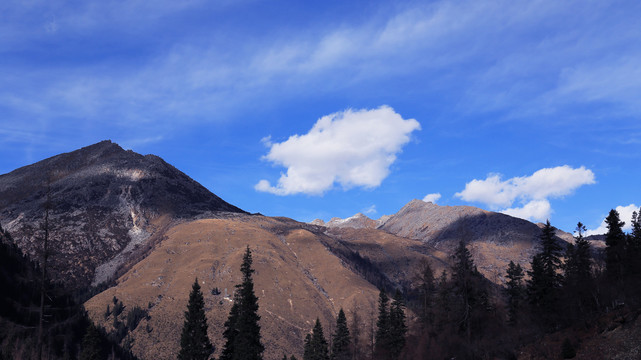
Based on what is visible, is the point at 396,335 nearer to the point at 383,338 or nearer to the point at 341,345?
the point at 383,338

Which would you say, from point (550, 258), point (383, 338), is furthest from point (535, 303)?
point (383, 338)

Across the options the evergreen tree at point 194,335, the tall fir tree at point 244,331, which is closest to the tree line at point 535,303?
the tall fir tree at point 244,331

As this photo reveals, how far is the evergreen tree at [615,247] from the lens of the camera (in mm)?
62181

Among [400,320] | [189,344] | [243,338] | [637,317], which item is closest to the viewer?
[637,317]

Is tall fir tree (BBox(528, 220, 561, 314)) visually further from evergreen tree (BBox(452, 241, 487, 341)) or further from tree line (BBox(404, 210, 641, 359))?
evergreen tree (BBox(452, 241, 487, 341))

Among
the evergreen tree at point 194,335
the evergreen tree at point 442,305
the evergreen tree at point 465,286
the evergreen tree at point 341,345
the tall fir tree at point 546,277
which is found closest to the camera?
the evergreen tree at point 465,286

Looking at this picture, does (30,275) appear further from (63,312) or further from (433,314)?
(433,314)

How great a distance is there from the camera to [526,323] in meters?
57.5

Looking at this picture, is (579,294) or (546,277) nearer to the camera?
(579,294)

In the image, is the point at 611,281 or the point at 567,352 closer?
the point at 567,352

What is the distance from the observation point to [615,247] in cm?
6456

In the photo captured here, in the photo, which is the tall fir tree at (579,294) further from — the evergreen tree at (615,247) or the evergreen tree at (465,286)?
the evergreen tree at (465,286)

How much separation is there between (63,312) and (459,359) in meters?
39.5

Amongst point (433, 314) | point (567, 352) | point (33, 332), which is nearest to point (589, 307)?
point (567, 352)
